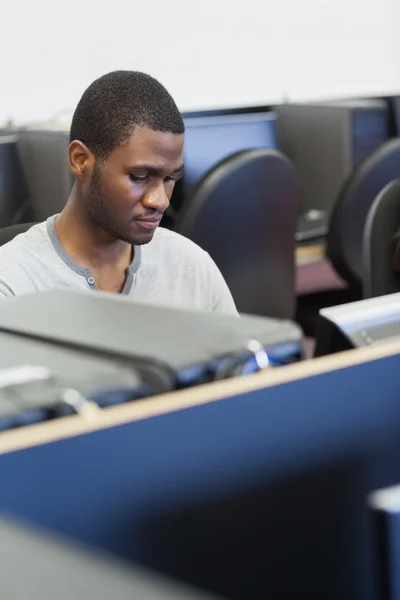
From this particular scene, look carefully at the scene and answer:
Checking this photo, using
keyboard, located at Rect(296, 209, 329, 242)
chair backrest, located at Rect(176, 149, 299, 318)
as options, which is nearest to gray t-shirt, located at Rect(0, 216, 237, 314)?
chair backrest, located at Rect(176, 149, 299, 318)

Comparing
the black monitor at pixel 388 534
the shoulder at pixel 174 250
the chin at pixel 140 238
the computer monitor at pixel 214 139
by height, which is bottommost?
the black monitor at pixel 388 534

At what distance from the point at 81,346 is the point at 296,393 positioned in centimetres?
16

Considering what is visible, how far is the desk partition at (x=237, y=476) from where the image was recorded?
701 millimetres

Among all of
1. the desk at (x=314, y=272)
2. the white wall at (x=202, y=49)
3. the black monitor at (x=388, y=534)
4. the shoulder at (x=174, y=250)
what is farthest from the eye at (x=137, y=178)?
the white wall at (x=202, y=49)

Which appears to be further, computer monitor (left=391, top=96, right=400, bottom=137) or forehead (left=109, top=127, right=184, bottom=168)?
computer monitor (left=391, top=96, right=400, bottom=137)

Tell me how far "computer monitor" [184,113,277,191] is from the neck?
1554 mm

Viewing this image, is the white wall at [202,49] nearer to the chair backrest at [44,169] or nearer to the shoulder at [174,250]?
the chair backrest at [44,169]

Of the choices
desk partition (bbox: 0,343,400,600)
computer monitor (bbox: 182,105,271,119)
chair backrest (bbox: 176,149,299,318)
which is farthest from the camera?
computer monitor (bbox: 182,105,271,119)

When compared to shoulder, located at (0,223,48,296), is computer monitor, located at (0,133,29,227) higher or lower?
higher

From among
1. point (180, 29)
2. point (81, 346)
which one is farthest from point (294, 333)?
point (180, 29)

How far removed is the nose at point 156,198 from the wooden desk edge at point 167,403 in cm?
88

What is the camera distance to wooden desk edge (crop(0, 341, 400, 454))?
68 centimetres

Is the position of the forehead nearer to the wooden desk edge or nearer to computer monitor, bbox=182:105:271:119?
the wooden desk edge

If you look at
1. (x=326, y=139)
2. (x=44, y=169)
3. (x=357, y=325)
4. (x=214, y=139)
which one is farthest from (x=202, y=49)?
(x=357, y=325)
